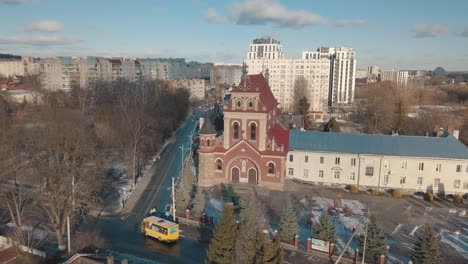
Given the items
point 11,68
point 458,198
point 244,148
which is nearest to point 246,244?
point 244,148

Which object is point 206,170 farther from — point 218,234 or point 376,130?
point 376,130

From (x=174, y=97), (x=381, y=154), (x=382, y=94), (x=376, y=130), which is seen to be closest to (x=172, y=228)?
(x=381, y=154)

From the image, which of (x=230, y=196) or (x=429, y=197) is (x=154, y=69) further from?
(x=429, y=197)

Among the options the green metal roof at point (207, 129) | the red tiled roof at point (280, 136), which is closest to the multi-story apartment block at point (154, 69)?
the red tiled roof at point (280, 136)

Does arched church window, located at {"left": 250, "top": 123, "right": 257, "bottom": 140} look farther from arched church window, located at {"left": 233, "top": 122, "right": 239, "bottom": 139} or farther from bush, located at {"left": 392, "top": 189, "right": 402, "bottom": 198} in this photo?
bush, located at {"left": 392, "top": 189, "right": 402, "bottom": 198}

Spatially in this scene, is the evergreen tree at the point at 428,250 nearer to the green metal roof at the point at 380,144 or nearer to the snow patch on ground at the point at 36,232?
the green metal roof at the point at 380,144
